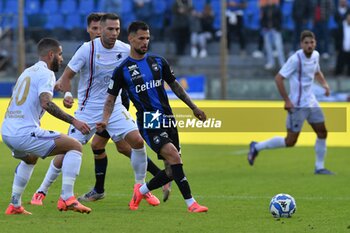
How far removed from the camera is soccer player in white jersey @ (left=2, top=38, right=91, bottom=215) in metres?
9.58

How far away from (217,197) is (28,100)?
3266 mm

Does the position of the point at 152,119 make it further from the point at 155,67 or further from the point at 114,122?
the point at 114,122

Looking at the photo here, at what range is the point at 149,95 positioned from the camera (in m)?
10.5

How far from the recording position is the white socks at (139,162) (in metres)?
11.2

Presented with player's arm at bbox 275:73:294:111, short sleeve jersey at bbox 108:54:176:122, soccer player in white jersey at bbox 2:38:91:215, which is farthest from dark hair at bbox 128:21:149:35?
player's arm at bbox 275:73:294:111

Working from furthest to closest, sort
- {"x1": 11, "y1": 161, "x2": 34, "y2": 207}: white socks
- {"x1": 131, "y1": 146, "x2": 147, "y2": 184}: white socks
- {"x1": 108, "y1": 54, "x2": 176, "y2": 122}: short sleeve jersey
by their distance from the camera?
{"x1": 131, "y1": 146, "x2": 147, "y2": 184}: white socks < {"x1": 108, "y1": 54, "x2": 176, "y2": 122}: short sleeve jersey < {"x1": 11, "y1": 161, "x2": 34, "y2": 207}: white socks

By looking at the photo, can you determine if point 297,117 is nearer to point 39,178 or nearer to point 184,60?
point 39,178

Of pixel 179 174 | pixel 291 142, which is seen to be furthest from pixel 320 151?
pixel 179 174

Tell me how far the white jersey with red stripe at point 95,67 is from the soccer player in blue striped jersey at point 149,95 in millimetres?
852

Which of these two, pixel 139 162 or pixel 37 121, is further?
pixel 139 162

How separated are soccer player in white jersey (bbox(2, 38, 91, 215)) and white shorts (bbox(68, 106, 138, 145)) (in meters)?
1.47

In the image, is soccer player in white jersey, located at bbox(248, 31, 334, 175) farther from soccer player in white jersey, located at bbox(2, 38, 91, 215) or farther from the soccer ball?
soccer player in white jersey, located at bbox(2, 38, 91, 215)

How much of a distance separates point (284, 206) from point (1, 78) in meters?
15.5

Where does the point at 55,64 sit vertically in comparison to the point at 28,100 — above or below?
above
